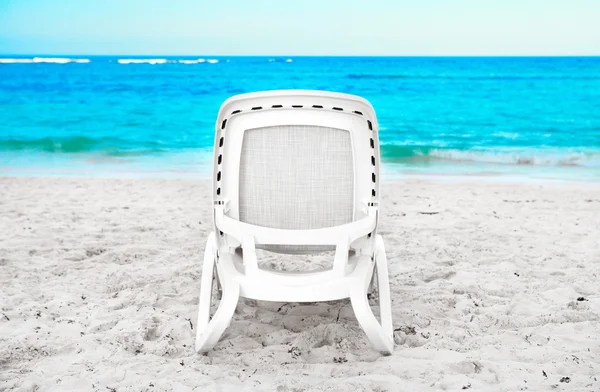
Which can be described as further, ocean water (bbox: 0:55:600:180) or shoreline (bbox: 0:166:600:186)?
ocean water (bbox: 0:55:600:180)

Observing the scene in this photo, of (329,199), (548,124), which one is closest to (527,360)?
(329,199)

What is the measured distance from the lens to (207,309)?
111 inches

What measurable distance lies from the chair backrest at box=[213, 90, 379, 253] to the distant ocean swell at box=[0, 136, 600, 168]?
7.62 m

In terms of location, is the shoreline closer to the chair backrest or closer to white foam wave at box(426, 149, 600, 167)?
white foam wave at box(426, 149, 600, 167)

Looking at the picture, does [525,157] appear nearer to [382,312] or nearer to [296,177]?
[382,312]

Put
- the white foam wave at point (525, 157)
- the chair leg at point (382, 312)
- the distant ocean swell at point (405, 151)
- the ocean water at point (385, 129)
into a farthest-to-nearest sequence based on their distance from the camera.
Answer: the distant ocean swell at point (405, 151) < the white foam wave at point (525, 157) < the ocean water at point (385, 129) < the chair leg at point (382, 312)

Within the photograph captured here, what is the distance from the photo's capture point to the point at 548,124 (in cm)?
1595

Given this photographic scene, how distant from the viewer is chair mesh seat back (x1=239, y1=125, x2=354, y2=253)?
270 cm

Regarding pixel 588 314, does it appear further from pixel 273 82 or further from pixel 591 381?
pixel 273 82

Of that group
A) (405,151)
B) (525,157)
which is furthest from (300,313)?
(525,157)

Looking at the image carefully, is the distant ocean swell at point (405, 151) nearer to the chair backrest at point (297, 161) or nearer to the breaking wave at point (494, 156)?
the breaking wave at point (494, 156)

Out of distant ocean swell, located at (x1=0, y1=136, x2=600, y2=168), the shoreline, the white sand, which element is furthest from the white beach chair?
distant ocean swell, located at (x1=0, y1=136, x2=600, y2=168)

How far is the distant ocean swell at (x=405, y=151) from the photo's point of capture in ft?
34.0

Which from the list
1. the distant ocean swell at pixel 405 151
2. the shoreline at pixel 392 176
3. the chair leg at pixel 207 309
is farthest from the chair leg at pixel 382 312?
the distant ocean swell at pixel 405 151
